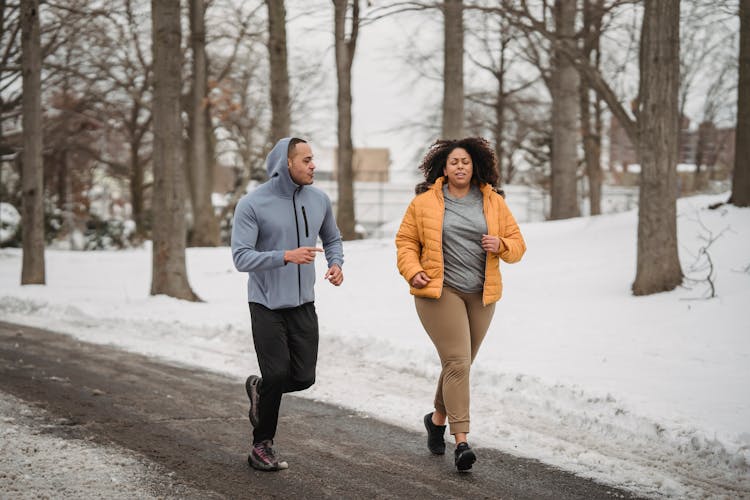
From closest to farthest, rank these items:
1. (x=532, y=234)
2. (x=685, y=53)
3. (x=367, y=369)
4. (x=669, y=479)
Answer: (x=669, y=479) < (x=367, y=369) < (x=532, y=234) < (x=685, y=53)

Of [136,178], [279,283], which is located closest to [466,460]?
[279,283]

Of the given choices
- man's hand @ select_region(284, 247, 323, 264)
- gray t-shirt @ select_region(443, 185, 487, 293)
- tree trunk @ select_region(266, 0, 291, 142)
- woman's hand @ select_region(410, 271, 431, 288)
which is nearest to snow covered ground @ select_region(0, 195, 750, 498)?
gray t-shirt @ select_region(443, 185, 487, 293)

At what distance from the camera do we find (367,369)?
31.8 ft

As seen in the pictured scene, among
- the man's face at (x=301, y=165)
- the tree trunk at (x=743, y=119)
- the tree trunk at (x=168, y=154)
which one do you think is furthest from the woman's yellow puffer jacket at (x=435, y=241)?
the tree trunk at (x=743, y=119)

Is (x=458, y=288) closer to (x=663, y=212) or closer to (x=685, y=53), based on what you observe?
(x=663, y=212)

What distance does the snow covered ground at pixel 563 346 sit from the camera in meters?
6.29

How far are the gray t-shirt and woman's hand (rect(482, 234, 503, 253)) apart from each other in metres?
0.16

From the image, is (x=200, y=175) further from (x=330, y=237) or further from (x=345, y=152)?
(x=330, y=237)

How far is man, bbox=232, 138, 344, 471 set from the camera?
540 centimetres

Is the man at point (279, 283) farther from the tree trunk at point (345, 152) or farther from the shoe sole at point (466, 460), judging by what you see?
the tree trunk at point (345, 152)

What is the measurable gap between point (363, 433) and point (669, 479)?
222 cm

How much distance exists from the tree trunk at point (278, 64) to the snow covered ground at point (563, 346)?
11.6 feet

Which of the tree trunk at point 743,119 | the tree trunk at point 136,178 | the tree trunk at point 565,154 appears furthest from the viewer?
the tree trunk at point 136,178

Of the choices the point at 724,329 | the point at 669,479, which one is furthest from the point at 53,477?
the point at 724,329
